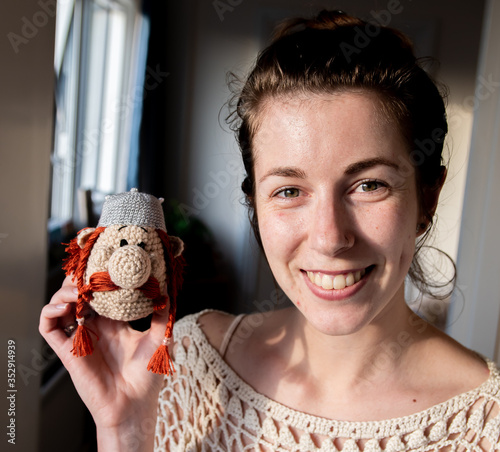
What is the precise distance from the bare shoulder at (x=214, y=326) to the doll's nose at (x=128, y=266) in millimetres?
379

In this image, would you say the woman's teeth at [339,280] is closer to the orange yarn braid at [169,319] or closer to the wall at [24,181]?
the orange yarn braid at [169,319]

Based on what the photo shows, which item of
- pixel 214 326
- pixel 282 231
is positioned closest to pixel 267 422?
pixel 214 326

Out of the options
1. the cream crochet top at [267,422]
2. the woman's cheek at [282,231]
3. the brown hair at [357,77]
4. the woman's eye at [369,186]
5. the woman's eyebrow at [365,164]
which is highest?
the brown hair at [357,77]

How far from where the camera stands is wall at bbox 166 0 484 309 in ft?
5.56

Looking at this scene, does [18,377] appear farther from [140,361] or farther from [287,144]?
[287,144]

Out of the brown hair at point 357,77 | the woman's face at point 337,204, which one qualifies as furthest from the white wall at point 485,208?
the woman's face at point 337,204

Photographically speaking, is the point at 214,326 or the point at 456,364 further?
the point at 214,326

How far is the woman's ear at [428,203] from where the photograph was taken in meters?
0.79

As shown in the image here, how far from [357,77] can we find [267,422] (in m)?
0.60

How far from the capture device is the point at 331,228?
65cm

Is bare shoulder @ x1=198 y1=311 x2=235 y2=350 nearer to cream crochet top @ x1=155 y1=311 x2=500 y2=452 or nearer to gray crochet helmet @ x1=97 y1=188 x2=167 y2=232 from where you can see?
cream crochet top @ x1=155 y1=311 x2=500 y2=452

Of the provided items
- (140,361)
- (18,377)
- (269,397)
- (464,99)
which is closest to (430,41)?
(464,99)

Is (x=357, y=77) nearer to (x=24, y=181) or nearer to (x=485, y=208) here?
(x=24, y=181)

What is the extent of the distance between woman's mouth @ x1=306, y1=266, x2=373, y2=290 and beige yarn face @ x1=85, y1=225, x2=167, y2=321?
9.5 inches
